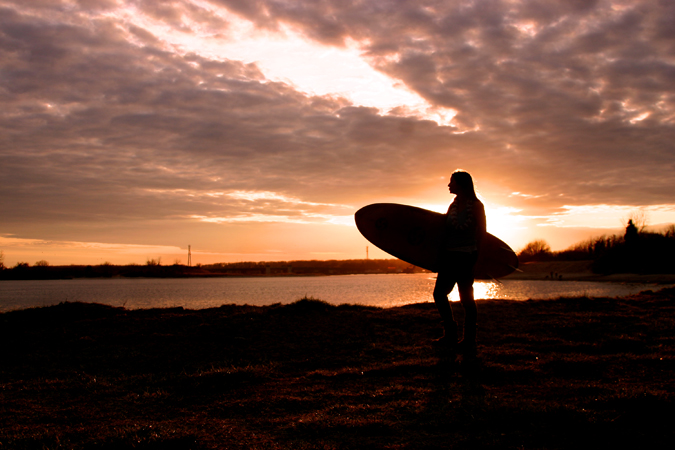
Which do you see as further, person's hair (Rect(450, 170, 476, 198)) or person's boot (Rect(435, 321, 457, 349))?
person's boot (Rect(435, 321, 457, 349))

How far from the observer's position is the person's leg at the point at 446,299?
529 cm

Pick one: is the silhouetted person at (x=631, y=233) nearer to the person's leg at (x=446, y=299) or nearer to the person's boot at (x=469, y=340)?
the person's leg at (x=446, y=299)

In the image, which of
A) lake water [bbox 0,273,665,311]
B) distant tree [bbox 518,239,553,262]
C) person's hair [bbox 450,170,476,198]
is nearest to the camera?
person's hair [bbox 450,170,476,198]

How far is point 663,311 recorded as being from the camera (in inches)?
332

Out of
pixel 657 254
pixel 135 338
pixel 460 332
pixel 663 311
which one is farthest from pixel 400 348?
pixel 657 254

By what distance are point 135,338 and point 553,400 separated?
5.26 m

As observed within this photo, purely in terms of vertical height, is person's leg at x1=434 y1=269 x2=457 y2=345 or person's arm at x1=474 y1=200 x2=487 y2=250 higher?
person's arm at x1=474 y1=200 x2=487 y2=250

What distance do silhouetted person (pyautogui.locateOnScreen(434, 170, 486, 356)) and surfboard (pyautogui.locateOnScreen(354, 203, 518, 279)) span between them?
74.4 inches

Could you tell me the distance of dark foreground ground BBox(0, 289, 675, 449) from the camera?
282 centimetres

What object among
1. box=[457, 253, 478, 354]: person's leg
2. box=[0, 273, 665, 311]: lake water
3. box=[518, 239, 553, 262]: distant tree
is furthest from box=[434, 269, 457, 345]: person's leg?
box=[518, 239, 553, 262]: distant tree

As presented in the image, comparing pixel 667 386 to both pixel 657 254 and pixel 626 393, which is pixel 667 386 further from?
pixel 657 254

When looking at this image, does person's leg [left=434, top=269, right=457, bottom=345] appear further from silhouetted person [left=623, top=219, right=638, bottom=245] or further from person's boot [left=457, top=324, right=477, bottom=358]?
silhouetted person [left=623, top=219, right=638, bottom=245]

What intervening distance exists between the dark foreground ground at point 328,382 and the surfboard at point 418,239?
96 cm

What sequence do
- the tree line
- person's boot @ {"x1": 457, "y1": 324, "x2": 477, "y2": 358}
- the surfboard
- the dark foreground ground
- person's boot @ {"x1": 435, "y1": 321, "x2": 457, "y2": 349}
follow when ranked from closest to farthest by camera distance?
the dark foreground ground
person's boot @ {"x1": 457, "y1": 324, "x2": 477, "y2": 358}
person's boot @ {"x1": 435, "y1": 321, "x2": 457, "y2": 349}
the surfboard
the tree line
